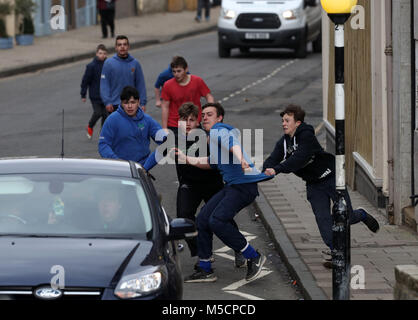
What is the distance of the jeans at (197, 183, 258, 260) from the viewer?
34.0ft

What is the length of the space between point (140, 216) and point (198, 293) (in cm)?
190

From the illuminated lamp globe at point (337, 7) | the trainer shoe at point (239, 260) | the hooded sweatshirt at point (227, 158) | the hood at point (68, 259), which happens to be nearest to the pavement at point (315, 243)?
the trainer shoe at point (239, 260)

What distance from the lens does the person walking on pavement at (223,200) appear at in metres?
10.3

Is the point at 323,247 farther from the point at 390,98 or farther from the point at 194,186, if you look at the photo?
the point at 390,98

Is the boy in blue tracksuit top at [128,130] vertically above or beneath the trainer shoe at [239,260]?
above

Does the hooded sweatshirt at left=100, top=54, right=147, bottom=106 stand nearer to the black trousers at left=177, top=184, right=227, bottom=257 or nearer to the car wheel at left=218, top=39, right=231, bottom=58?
the black trousers at left=177, top=184, right=227, bottom=257

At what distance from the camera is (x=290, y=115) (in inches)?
414

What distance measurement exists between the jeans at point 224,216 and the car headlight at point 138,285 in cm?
294

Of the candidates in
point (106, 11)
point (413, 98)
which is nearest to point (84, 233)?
point (413, 98)

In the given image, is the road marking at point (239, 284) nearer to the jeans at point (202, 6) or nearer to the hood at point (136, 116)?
the hood at point (136, 116)

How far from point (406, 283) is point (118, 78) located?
924cm

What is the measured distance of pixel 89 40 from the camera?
4075cm

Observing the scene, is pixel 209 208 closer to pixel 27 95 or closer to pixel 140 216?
pixel 140 216
